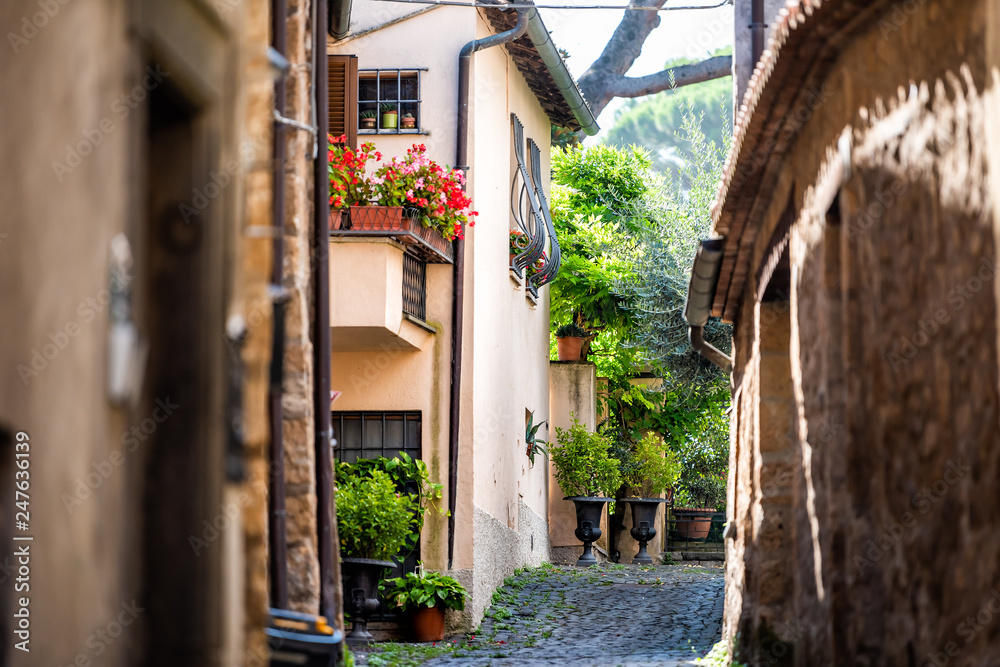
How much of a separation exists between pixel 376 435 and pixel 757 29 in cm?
469

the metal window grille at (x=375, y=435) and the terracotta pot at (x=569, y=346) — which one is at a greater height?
the terracotta pot at (x=569, y=346)

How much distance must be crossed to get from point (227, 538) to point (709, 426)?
14.8 metres

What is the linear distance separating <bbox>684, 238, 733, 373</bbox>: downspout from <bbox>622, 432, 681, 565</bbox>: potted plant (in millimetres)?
6481

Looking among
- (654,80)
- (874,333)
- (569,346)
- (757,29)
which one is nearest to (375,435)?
(757,29)

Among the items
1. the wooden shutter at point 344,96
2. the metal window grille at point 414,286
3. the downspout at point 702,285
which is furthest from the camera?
the wooden shutter at point 344,96

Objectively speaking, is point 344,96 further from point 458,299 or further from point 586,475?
point 586,475

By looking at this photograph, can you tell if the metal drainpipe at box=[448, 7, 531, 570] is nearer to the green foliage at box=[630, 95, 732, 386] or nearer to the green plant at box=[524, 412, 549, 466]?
the green plant at box=[524, 412, 549, 466]

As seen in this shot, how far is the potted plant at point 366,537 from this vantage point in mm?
9086

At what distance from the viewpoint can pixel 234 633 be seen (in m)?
3.27

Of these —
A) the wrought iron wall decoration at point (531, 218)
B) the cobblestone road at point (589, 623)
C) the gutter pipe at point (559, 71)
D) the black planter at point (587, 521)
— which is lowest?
the cobblestone road at point (589, 623)

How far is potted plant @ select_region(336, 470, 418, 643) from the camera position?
9086 mm

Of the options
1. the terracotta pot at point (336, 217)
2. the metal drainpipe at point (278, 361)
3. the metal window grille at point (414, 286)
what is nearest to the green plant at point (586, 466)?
the metal window grille at point (414, 286)

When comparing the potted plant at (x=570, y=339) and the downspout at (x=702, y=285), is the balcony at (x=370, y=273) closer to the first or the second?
the downspout at (x=702, y=285)

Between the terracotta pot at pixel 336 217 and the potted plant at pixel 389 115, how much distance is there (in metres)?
1.55
